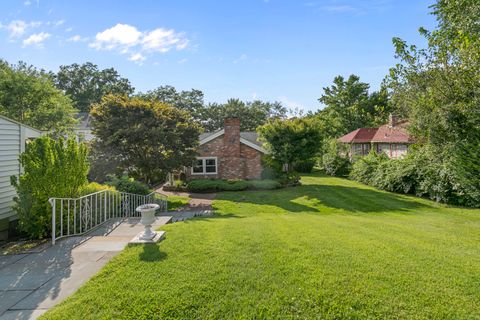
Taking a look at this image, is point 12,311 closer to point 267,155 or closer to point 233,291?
point 233,291

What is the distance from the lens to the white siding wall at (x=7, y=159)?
8.10 m

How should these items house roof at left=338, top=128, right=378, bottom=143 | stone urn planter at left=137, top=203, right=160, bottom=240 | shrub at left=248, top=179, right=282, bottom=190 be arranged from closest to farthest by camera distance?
stone urn planter at left=137, top=203, right=160, bottom=240 < shrub at left=248, top=179, right=282, bottom=190 < house roof at left=338, top=128, right=378, bottom=143

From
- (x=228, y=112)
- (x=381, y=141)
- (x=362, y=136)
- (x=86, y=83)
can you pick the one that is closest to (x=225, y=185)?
(x=381, y=141)

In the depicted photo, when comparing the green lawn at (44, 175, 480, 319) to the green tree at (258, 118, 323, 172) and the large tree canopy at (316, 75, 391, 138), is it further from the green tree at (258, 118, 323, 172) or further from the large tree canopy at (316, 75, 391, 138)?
the large tree canopy at (316, 75, 391, 138)

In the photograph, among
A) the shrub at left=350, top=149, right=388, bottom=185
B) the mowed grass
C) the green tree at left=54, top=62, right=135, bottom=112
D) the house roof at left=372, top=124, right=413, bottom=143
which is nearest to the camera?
the mowed grass

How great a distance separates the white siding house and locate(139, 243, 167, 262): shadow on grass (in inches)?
224

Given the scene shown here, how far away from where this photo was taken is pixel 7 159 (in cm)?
830

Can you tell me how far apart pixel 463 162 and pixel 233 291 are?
10.2 m

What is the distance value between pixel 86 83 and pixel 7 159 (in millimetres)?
53978

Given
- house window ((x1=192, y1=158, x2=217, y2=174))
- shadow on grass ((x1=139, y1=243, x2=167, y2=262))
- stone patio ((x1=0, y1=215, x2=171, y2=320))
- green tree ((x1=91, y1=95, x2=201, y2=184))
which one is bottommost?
stone patio ((x1=0, y1=215, x2=171, y2=320))

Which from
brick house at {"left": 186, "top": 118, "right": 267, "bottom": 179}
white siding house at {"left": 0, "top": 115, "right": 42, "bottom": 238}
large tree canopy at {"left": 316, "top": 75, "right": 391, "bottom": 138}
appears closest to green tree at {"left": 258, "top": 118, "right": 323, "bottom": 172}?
brick house at {"left": 186, "top": 118, "right": 267, "bottom": 179}

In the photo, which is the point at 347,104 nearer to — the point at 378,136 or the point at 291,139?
the point at 378,136

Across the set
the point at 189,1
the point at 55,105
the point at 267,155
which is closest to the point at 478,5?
the point at 189,1

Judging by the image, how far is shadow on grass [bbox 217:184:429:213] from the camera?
13656mm
